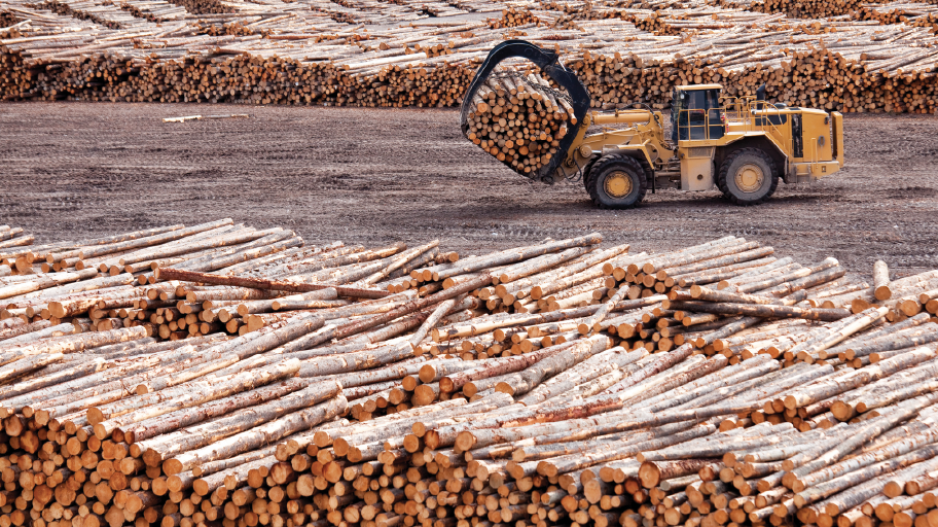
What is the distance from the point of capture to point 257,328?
31.7 ft

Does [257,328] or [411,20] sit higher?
[411,20]

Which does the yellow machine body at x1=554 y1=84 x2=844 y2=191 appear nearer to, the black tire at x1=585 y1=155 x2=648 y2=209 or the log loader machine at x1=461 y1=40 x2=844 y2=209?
the log loader machine at x1=461 y1=40 x2=844 y2=209

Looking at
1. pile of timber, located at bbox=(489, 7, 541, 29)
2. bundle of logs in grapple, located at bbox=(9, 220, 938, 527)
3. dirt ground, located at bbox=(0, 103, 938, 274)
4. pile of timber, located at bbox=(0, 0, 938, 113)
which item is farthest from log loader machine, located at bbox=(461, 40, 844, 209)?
pile of timber, located at bbox=(489, 7, 541, 29)

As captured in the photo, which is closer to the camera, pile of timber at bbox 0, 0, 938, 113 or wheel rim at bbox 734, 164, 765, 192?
wheel rim at bbox 734, 164, 765, 192

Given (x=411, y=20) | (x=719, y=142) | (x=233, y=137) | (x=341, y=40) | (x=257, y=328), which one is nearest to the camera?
(x=257, y=328)

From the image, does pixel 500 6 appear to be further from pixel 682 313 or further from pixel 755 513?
pixel 755 513

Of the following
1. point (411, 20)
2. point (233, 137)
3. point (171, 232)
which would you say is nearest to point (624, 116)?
point (171, 232)

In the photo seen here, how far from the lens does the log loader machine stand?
18172 mm

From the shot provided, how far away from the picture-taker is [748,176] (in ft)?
61.0

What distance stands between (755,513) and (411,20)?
29.6 metres

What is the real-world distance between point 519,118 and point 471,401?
10581 millimetres

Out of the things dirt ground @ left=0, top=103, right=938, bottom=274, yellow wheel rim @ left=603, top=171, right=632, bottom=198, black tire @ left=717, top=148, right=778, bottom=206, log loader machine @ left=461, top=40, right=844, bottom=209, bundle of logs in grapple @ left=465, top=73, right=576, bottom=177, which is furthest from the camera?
yellow wheel rim @ left=603, top=171, right=632, bottom=198

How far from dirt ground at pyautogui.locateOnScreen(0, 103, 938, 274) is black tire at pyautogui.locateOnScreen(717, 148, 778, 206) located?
26cm

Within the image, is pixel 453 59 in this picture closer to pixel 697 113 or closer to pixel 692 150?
pixel 692 150
